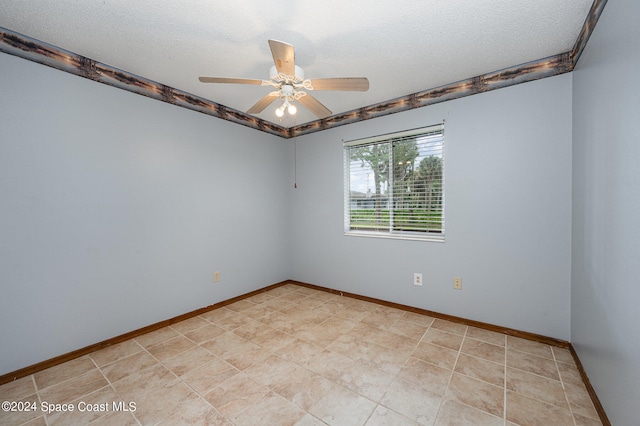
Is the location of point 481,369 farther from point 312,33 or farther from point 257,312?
point 312,33

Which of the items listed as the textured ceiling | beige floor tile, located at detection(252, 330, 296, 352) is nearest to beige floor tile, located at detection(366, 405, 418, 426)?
beige floor tile, located at detection(252, 330, 296, 352)

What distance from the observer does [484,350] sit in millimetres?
2189

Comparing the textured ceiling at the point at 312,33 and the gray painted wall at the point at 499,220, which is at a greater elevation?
the textured ceiling at the point at 312,33

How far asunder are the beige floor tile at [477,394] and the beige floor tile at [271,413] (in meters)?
1.01

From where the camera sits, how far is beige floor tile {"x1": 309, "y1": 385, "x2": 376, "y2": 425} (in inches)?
59.1

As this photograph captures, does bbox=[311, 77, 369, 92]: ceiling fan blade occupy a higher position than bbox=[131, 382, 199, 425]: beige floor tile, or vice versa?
Result: bbox=[311, 77, 369, 92]: ceiling fan blade

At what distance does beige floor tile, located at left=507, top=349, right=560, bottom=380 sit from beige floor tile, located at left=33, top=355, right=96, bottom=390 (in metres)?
3.36

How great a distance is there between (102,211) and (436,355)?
3196 mm

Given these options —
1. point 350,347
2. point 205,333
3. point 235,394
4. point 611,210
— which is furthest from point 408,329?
point 205,333

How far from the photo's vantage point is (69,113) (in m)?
2.12

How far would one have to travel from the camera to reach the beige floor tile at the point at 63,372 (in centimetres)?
184

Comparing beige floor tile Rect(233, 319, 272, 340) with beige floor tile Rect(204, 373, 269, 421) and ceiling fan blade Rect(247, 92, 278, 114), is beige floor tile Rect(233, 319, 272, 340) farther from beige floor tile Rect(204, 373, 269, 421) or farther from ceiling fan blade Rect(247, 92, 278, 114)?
ceiling fan blade Rect(247, 92, 278, 114)

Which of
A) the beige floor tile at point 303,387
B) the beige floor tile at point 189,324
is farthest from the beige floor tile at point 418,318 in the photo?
the beige floor tile at point 189,324

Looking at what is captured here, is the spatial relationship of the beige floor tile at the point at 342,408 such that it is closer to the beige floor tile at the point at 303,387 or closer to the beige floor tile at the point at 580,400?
the beige floor tile at the point at 303,387
